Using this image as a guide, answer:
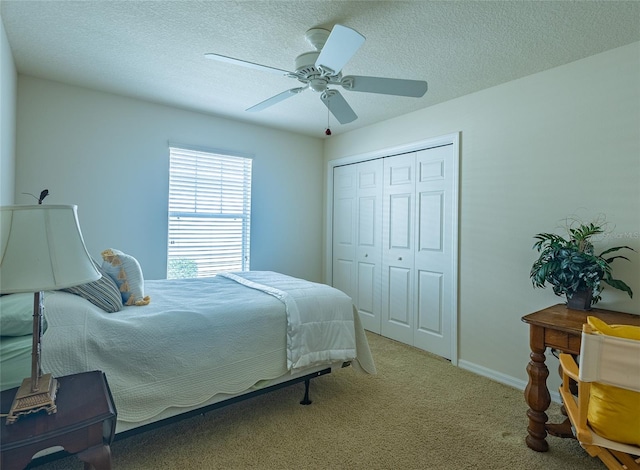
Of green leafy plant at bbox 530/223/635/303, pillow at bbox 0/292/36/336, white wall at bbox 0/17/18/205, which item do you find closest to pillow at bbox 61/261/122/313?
pillow at bbox 0/292/36/336

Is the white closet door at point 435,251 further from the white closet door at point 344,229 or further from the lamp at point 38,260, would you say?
the lamp at point 38,260

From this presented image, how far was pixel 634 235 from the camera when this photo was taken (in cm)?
216

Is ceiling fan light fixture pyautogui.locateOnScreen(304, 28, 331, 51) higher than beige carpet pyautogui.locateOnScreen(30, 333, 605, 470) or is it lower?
higher

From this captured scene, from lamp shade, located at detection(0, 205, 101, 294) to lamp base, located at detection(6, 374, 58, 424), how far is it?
410 mm

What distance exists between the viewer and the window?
11.9ft

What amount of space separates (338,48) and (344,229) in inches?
118

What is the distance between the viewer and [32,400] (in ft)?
3.77

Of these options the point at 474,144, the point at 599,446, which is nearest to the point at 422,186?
the point at 474,144

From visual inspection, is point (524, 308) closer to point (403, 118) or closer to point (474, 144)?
point (474, 144)

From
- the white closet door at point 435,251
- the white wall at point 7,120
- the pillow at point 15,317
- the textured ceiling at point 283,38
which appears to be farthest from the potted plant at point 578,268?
the white wall at point 7,120

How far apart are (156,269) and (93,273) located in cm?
244

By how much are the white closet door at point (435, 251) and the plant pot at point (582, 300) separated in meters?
1.06

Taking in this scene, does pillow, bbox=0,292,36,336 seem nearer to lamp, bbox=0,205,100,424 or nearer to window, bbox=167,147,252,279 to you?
lamp, bbox=0,205,100,424

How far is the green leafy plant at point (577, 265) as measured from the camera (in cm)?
206
